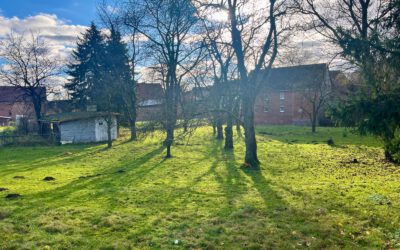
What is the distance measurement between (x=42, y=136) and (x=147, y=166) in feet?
61.4

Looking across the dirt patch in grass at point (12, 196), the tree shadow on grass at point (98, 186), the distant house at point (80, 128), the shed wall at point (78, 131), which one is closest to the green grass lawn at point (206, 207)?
the tree shadow on grass at point (98, 186)

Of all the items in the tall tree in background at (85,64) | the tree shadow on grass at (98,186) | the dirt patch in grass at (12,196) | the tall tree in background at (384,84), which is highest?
the tall tree in background at (85,64)

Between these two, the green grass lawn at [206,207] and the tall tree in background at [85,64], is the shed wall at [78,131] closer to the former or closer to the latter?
the tall tree in background at [85,64]

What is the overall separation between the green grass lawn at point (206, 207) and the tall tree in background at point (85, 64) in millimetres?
21759

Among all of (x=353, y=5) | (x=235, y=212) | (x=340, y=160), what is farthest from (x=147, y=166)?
(x=353, y=5)

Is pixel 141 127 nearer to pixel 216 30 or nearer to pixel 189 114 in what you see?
pixel 189 114

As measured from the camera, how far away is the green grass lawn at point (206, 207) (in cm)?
614

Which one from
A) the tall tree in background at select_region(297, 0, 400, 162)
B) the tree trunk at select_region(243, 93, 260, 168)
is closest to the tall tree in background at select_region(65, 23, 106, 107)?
the tree trunk at select_region(243, 93, 260, 168)

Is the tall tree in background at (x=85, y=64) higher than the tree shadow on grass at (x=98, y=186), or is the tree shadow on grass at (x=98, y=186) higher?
the tall tree in background at (x=85, y=64)

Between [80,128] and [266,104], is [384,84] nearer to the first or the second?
[80,128]

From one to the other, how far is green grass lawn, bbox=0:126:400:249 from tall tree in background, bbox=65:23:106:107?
21.8m

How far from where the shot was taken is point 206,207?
8.48m

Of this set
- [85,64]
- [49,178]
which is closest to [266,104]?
[85,64]

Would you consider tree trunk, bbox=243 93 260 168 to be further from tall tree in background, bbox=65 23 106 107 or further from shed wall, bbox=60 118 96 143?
tall tree in background, bbox=65 23 106 107
